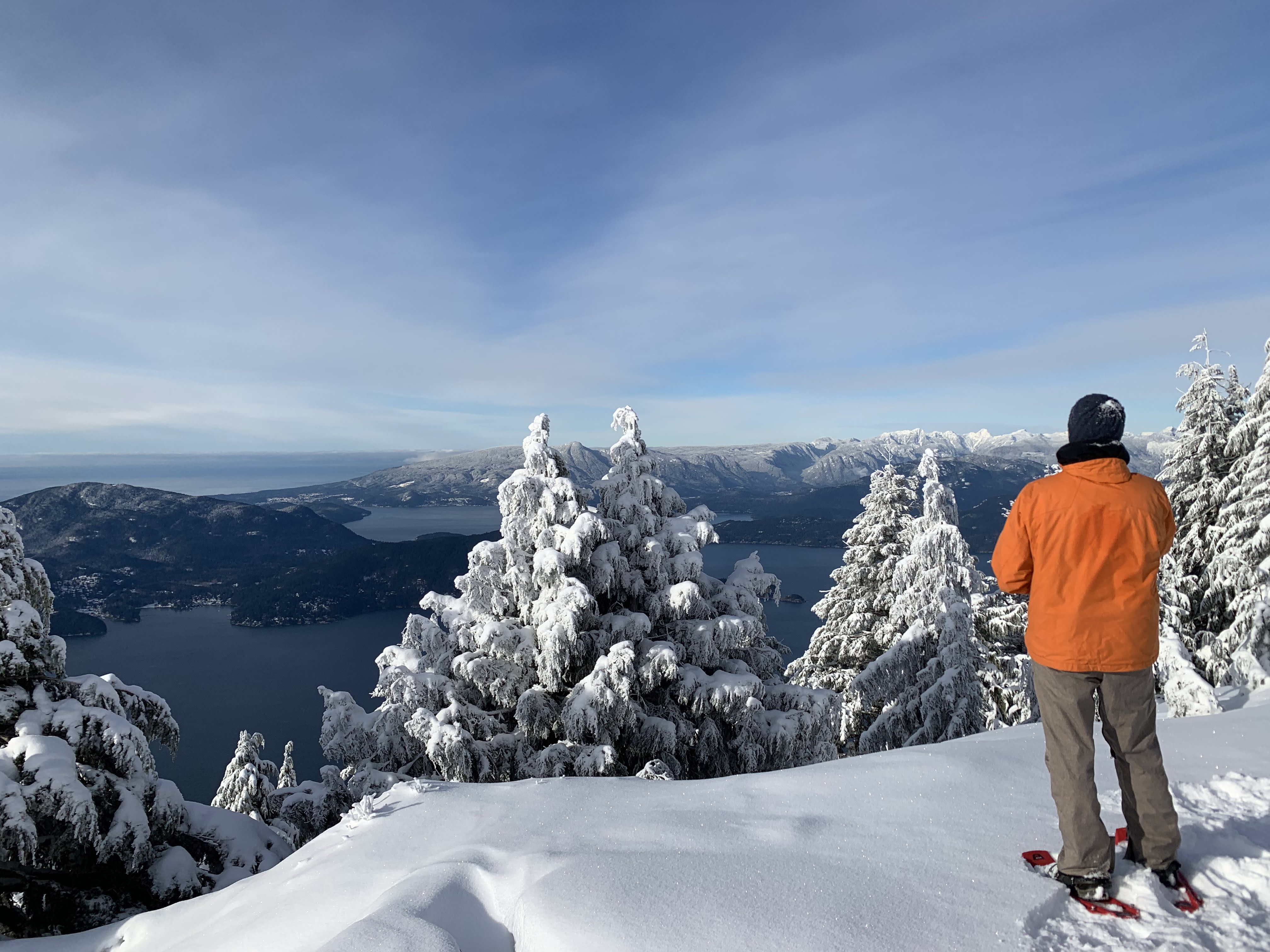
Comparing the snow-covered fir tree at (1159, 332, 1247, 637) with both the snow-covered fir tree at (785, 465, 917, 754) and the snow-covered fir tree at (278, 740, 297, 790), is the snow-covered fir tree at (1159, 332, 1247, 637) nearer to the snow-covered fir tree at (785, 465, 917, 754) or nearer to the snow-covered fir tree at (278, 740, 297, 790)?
the snow-covered fir tree at (785, 465, 917, 754)

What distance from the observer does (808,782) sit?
13.4 ft

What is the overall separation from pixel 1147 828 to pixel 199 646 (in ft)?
373

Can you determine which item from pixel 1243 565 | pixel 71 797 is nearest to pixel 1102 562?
pixel 71 797

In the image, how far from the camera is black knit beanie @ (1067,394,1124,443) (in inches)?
104

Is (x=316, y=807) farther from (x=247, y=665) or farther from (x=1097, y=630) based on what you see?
(x=247, y=665)

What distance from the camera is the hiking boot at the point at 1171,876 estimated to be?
2.62 metres

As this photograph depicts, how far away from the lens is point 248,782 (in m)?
15.1

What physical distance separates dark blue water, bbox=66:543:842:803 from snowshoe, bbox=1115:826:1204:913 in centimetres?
4268

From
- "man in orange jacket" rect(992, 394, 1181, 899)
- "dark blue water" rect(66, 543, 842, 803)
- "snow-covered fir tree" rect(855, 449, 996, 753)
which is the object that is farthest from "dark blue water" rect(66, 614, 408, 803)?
"man in orange jacket" rect(992, 394, 1181, 899)

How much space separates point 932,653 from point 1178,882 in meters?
12.4

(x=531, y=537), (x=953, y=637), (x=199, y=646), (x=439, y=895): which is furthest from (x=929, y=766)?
(x=199, y=646)

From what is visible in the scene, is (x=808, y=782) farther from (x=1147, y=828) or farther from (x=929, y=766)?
(x=1147, y=828)

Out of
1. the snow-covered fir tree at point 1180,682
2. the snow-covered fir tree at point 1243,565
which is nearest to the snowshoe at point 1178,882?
the snow-covered fir tree at point 1180,682

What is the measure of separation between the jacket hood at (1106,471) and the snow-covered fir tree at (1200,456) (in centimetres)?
1518
